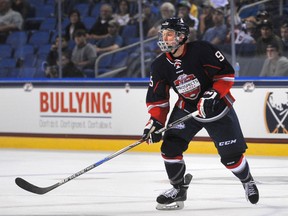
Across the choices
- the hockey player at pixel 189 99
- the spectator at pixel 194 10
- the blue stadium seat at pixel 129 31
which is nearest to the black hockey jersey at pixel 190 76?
the hockey player at pixel 189 99

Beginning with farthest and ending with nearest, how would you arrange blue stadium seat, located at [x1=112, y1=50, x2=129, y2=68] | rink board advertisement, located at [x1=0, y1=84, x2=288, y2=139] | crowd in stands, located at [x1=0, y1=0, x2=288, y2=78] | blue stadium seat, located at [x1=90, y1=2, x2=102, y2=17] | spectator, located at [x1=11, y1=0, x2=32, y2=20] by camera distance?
spectator, located at [x1=11, y1=0, x2=32, y2=20] < blue stadium seat, located at [x1=90, y1=2, x2=102, y2=17] < blue stadium seat, located at [x1=112, y1=50, x2=129, y2=68] < crowd in stands, located at [x1=0, y1=0, x2=288, y2=78] < rink board advertisement, located at [x1=0, y1=84, x2=288, y2=139]

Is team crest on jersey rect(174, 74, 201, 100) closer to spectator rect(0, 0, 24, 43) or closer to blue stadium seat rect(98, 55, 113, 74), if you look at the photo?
blue stadium seat rect(98, 55, 113, 74)

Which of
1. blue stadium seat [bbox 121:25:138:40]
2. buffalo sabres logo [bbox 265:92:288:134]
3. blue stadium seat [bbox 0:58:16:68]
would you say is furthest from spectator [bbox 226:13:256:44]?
blue stadium seat [bbox 0:58:16:68]


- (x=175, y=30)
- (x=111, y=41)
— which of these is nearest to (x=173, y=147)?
(x=175, y=30)

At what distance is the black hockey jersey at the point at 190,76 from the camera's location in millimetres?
6008

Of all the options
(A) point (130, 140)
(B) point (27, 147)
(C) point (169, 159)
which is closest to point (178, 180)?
(C) point (169, 159)

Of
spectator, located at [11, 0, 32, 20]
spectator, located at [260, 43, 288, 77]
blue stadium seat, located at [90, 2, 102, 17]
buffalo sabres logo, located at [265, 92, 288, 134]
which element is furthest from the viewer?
spectator, located at [11, 0, 32, 20]

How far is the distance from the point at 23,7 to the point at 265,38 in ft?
10.7

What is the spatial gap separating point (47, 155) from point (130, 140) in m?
0.92

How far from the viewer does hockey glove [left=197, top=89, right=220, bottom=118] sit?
19.3ft

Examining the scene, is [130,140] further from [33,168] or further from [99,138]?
[33,168]

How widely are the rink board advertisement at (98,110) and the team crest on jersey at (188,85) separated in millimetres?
3573

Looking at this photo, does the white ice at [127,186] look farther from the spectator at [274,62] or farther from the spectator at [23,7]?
the spectator at [23,7]

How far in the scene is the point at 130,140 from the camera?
10273 millimetres
